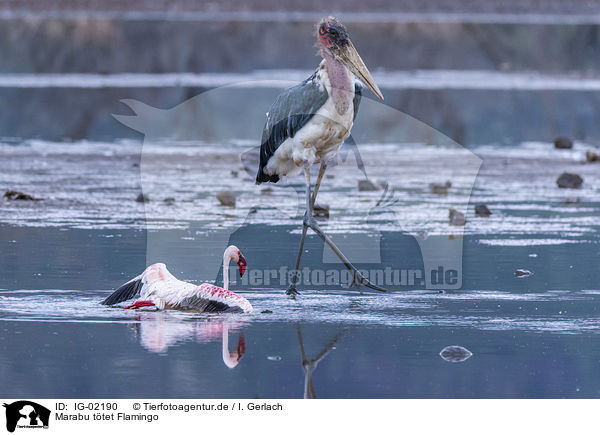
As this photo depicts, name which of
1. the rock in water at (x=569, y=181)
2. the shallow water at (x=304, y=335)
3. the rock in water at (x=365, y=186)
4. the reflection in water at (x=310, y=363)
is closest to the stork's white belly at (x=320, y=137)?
the shallow water at (x=304, y=335)

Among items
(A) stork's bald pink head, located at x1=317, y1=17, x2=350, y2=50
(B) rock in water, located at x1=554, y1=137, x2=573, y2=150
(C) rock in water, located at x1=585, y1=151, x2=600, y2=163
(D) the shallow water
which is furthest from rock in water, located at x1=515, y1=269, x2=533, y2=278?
(B) rock in water, located at x1=554, y1=137, x2=573, y2=150

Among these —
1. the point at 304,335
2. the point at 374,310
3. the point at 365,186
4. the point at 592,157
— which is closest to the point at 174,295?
the point at 304,335

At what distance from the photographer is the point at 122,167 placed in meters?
12.8

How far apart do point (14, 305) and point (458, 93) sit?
16979 mm

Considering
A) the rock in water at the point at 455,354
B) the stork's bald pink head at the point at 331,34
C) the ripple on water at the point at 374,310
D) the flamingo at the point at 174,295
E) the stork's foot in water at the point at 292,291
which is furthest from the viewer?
the stork's bald pink head at the point at 331,34

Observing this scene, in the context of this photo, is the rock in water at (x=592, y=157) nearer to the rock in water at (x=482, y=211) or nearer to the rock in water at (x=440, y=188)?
the rock in water at (x=440, y=188)

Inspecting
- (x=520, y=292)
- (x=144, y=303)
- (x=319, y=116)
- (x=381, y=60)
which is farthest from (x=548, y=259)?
(x=381, y=60)

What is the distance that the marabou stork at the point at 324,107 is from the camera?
7.14 metres

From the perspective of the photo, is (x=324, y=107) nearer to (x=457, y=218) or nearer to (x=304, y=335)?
(x=304, y=335)

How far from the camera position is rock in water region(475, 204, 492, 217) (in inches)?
382

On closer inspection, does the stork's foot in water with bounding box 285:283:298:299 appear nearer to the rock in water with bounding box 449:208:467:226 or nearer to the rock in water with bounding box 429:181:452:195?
the rock in water with bounding box 449:208:467:226

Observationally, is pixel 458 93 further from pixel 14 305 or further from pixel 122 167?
pixel 14 305

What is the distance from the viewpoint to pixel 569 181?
1152 cm

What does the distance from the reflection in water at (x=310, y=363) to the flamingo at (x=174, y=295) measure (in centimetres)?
42
